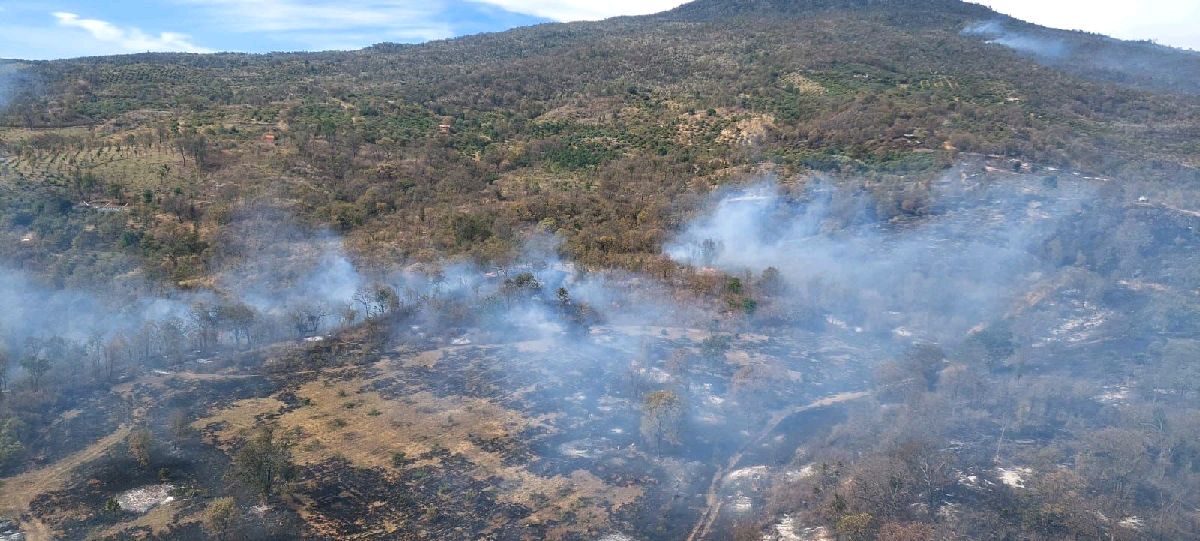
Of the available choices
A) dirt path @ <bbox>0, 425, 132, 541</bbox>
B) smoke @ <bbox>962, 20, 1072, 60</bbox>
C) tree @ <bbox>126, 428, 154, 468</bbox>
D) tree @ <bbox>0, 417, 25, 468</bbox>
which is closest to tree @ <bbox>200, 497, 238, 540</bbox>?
dirt path @ <bbox>0, 425, 132, 541</bbox>

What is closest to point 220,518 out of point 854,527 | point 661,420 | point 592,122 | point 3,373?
point 661,420

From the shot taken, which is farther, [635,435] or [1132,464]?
[635,435]

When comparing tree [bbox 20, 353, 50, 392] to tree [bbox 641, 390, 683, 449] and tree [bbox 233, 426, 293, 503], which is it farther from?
tree [bbox 641, 390, 683, 449]

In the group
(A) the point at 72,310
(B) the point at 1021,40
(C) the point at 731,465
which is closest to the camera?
(C) the point at 731,465

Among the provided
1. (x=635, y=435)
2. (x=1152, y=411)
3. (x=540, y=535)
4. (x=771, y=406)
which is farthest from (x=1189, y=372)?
(x=540, y=535)

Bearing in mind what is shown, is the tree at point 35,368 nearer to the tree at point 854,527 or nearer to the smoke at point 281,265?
the smoke at point 281,265

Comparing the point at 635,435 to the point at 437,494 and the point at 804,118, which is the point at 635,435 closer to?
the point at 437,494

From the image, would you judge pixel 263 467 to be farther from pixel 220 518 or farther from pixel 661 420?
pixel 661 420
